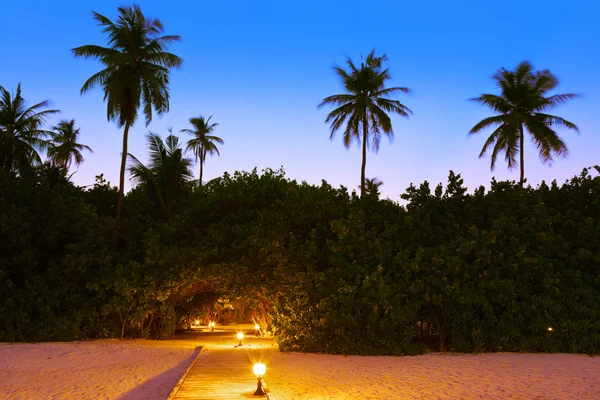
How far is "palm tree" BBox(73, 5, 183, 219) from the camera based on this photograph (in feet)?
68.9

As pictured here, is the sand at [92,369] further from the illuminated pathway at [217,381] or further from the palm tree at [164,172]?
the palm tree at [164,172]

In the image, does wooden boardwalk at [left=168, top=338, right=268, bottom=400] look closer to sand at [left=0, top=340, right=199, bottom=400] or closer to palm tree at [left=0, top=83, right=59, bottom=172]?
sand at [left=0, top=340, right=199, bottom=400]

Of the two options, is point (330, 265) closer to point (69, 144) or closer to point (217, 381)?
point (217, 381)

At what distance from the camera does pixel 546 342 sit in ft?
50.0

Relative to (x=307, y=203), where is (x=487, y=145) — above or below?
Result: above

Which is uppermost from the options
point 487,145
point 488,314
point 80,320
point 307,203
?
point 487,145

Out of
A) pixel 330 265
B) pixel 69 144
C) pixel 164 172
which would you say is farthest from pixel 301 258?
pixel 69 144

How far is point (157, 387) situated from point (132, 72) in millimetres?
15213

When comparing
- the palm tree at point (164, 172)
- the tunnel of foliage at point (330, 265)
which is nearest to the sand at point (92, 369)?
the tunnel of foliage at point (330, 265)

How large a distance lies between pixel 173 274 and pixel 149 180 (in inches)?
286

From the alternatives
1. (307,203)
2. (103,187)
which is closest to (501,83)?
(307,203)

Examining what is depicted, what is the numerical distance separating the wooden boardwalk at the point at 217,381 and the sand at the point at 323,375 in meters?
0.44

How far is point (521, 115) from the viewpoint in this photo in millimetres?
28906

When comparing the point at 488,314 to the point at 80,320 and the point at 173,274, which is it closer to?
the point at 173,274
